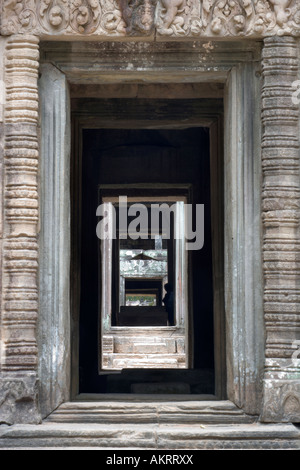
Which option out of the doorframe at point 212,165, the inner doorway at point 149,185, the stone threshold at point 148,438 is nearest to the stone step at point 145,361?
the inner doorway at point 149,185

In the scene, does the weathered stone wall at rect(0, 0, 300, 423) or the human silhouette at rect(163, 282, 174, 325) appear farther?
the human silhouette at rect(163, 282, 174, 325)

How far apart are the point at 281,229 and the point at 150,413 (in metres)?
1.65

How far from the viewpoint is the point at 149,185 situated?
10383 mm

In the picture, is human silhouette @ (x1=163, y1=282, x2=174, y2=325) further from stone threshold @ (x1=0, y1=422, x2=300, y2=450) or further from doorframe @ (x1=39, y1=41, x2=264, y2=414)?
stone threshold @ (x1=0, y1=422, x2=300, y2=450)

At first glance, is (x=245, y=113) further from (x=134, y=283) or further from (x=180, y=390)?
(x=134, y=283)

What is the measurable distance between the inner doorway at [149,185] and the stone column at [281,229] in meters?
4.40

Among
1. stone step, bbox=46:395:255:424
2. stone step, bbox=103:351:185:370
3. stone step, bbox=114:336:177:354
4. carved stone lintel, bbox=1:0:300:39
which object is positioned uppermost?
carved stone lintel, bbox=1:0:300:39

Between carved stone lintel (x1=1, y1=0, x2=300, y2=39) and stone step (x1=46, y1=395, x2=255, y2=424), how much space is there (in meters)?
2.73

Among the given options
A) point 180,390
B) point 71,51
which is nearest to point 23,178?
point 71,51

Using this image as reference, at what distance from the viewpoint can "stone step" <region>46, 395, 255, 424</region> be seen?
5.14 meters

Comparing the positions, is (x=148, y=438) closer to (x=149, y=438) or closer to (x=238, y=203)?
(x=149, y=438)

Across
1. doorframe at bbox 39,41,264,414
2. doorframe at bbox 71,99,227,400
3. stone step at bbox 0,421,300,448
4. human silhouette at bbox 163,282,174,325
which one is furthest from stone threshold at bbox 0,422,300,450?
human silhouette at bbox 163,282,174,325

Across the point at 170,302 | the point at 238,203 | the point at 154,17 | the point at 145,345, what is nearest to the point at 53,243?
the point at 238,203

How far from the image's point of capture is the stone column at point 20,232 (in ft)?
16.3
